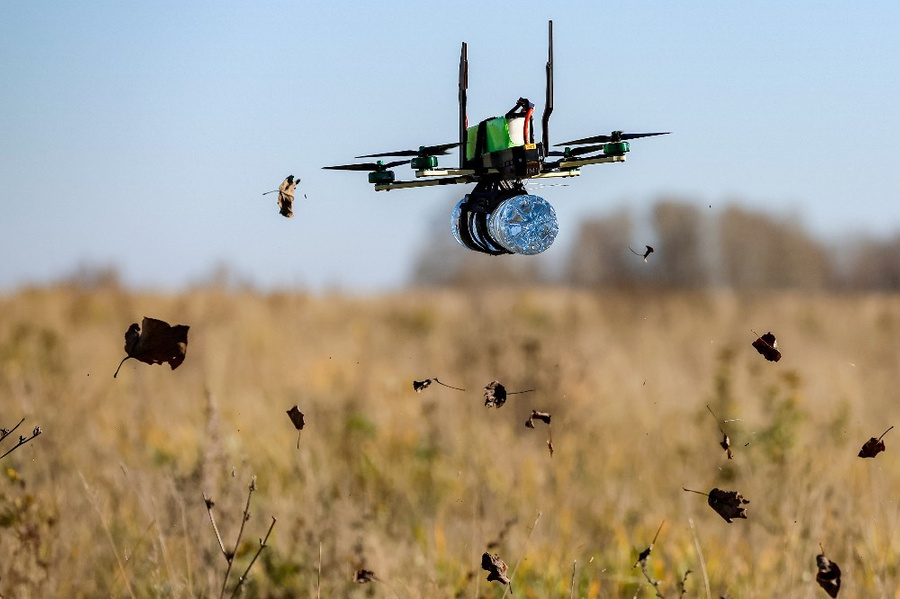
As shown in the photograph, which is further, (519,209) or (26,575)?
(26,575)

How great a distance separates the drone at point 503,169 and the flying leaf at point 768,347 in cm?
71

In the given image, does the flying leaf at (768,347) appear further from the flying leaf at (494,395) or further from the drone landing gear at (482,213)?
the drone landing gear at (482,213)

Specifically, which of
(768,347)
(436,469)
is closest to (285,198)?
(768,347)

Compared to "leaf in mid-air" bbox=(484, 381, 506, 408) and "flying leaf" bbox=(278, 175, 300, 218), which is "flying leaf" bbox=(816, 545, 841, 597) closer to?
"leaf in mid-air" bbox=(484, 381, 506, 408)

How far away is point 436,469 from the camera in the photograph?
19.4ft

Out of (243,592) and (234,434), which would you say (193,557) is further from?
(234,434)

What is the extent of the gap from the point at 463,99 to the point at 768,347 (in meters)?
0.95

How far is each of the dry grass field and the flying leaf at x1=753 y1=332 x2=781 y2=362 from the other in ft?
3.59

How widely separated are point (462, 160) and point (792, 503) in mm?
3159

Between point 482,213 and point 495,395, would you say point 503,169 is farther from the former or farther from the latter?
point 495,395

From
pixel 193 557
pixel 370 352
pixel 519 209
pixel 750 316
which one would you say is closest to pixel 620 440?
pixel 193 557

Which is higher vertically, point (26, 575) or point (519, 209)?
point (519, 209)

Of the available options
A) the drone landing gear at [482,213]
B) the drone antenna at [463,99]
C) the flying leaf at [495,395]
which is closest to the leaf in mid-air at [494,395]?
the flying leaf at [495,395]

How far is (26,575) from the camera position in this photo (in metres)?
3.57
